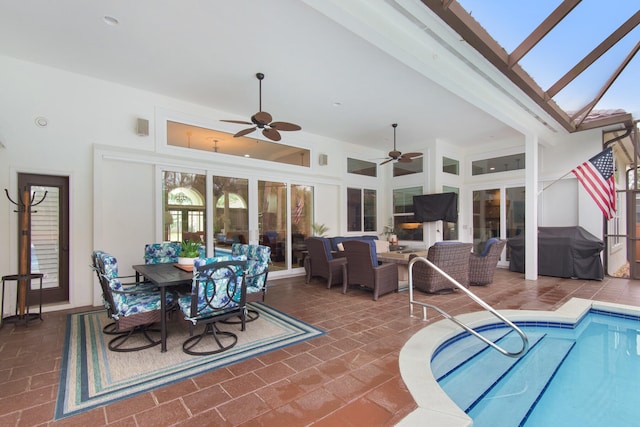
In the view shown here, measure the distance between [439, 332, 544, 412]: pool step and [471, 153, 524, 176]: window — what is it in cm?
592

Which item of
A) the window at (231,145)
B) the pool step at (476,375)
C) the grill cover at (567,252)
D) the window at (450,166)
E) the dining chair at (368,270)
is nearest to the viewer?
the pool step at (476,375)

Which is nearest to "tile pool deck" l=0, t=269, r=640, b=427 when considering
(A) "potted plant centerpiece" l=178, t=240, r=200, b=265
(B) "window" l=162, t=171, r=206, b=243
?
(A) "potted plant centerpiece" l=178, t=240, r=200, b=265

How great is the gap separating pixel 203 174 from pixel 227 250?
1.57m

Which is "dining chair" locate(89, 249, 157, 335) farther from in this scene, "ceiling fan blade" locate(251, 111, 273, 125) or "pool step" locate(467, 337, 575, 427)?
"pool step" locate(467, 337, 575, 427)

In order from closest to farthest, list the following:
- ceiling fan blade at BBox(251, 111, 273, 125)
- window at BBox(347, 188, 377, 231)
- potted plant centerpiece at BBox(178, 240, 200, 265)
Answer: potted plant centerpiece at BBox(178, 240, 200, 265)
ceiling fan blade at BBox(251, 111, 273, 125)
window at BBox(347, 188, 377, 231)

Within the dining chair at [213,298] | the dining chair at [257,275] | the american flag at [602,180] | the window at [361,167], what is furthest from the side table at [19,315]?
the american flag at [602,180]

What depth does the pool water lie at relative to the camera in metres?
2.33

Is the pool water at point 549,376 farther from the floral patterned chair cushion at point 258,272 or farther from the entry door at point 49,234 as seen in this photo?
the entry door at point 49,234

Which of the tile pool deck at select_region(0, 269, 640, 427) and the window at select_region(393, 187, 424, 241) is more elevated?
the window at select_region(393, 187, 424, 241)

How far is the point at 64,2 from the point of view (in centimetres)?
312

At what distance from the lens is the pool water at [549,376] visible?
2.33 metres

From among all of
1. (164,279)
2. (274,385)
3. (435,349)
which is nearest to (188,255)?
(164,279)

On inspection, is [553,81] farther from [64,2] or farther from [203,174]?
[64,2]

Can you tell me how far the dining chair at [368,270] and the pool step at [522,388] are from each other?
214 centimetres
